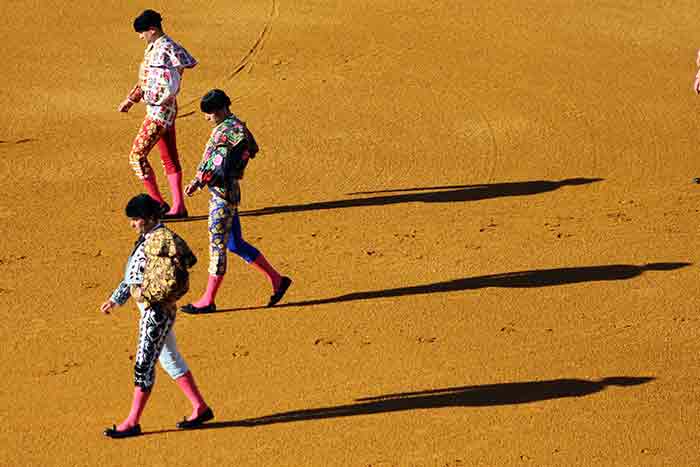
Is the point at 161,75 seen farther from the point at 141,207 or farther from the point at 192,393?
the point at 192,393

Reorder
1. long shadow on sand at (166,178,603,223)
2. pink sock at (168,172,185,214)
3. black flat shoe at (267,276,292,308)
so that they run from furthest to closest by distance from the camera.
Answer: long shadow on sand at (166,178,603,223) → pink sock at (168,172,185,214) → black flat shoe at (267,276,292,308)

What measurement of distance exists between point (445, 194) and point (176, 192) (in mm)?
3269

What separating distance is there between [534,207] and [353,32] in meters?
6.72

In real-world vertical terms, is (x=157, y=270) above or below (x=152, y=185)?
above

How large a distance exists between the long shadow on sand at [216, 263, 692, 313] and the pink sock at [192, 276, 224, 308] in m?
0.69

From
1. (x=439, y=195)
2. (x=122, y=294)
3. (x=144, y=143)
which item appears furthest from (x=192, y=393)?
(x=439, y=195)

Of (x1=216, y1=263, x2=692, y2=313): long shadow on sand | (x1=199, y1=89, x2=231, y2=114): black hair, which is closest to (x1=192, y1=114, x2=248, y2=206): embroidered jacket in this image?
(x1=199, y1=89, x2=231, y2=114): black hair

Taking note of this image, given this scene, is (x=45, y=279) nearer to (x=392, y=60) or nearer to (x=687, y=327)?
(x=687, y=327)

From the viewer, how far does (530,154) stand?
17.2 m

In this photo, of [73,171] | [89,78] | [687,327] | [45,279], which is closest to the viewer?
[687,327]

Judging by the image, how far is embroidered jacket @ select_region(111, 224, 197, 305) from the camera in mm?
9930

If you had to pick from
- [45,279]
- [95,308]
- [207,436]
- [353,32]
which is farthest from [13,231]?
[353,32]

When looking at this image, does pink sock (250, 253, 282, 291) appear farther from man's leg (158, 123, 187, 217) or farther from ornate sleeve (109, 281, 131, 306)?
ornate sleeve (109, 281, 131, 306)

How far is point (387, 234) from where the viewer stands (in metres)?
14.8
